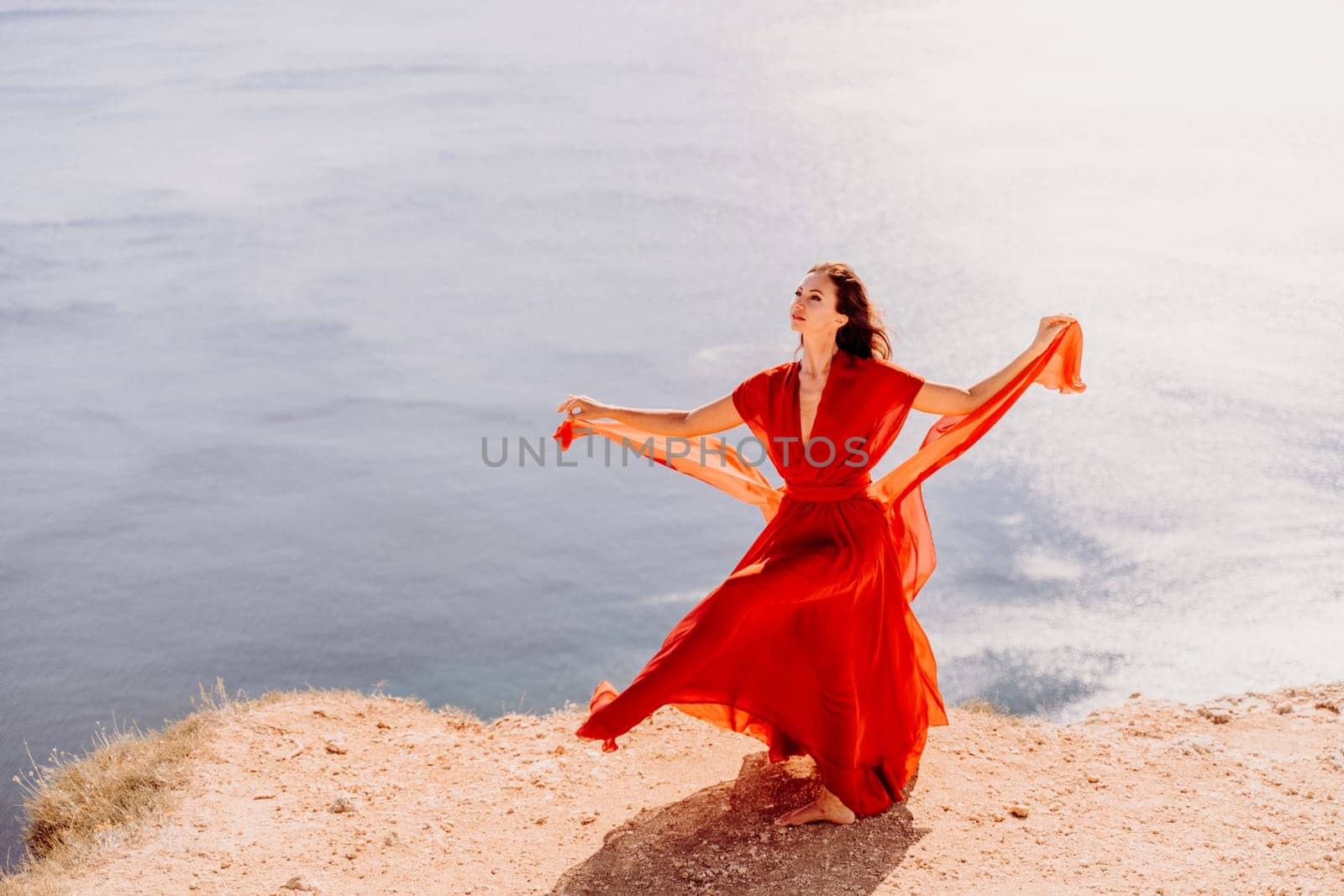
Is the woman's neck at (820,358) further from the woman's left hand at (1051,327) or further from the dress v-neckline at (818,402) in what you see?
the woman's left hand at (1051,327)

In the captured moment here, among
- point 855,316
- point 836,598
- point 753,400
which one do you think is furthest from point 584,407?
point 836,598

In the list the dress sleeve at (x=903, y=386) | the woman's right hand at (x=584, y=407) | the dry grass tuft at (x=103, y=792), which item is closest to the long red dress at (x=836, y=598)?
the dress sleeve at (x=903, y=386)

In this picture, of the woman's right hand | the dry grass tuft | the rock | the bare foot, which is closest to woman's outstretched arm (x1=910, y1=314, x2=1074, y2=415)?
the woman's right hand

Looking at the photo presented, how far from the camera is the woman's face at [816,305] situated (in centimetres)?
521

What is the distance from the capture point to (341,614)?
10.8 meters

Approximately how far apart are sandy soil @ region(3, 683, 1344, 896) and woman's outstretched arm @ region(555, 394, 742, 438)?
160 centimetres

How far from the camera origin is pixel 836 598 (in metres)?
5.18

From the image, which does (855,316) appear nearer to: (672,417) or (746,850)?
(672,417)

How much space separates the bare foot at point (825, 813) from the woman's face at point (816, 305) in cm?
193

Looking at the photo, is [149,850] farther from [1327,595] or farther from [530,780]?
[1327,595]

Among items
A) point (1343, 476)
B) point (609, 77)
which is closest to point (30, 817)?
point (1343, 476)

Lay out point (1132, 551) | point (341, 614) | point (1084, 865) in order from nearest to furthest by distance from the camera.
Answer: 1. point (1084, 865)
2. point (1132, 551)
3. point (341, 614)

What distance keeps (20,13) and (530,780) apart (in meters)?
26.8

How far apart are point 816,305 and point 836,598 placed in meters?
1.19
